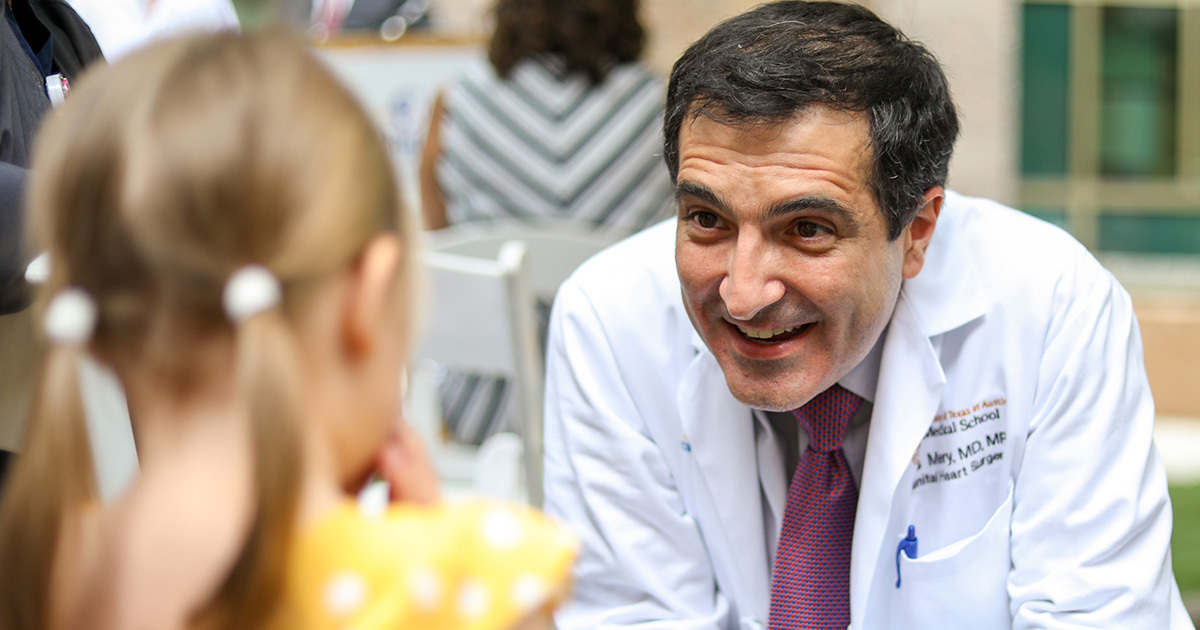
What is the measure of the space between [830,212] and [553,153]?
1.59 m

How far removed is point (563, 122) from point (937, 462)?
163 centimetres

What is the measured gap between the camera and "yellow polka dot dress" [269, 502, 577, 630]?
1.01 metres

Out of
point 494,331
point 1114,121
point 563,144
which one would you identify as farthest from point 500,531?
point 1114,121

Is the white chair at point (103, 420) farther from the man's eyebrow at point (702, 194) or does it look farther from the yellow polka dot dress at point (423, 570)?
the man's eyebrow at point (702, 194)

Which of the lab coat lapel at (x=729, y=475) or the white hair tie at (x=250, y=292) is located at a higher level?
the white hair tie at (x=250, y=292)

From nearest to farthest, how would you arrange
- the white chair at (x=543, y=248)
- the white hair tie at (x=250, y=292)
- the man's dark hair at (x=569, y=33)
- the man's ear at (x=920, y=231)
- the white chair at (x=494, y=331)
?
the white hair tie at (x=250, y=292) < the man's ear at (x=920, y=231) < the white chair at (x=494, y=331) < the white chair at (x=543, y=248) < the man's dark hair at (x=569, y=33)

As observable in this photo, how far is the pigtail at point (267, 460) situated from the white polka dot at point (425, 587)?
11cm

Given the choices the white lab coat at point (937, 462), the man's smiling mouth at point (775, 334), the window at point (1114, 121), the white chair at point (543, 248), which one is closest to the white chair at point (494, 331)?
the white chair at point (543, 248)

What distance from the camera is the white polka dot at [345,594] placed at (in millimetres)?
1004

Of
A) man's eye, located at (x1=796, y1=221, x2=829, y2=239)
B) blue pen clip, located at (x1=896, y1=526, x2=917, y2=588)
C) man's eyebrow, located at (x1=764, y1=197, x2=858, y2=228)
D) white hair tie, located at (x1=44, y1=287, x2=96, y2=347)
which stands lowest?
blue pen clip, located at (x1=896, y1=526, x2=917, y2=588)

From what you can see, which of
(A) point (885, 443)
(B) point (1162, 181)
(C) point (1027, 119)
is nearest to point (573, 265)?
(A) point (885, 443)

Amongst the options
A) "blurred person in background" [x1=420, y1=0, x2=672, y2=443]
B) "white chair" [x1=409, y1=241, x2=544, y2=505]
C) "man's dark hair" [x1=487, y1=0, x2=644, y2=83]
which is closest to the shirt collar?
"white chair" [x1=409, y1=241, x2=544, y2=505]

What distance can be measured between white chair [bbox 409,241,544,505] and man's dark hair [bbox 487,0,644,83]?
89 cm

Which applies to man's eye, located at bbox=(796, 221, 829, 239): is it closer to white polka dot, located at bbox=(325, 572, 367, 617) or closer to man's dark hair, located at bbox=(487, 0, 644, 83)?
white polka dot, located at bbox=(325, 572, 367, 617)
